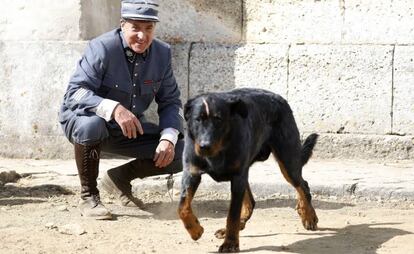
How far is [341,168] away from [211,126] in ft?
11.4

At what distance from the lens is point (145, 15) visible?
630cm

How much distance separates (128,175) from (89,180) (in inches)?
16.8

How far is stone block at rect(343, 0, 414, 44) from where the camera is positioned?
8.83 meters

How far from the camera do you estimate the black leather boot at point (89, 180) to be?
21.5 ft

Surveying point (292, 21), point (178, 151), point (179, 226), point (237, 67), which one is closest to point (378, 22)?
point (292, 21)

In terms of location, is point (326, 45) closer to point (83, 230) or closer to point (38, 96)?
point (38, 96)

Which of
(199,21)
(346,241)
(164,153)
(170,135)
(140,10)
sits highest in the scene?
(140,10)

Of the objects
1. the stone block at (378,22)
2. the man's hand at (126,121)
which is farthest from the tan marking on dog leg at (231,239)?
the stone block at (378,22)

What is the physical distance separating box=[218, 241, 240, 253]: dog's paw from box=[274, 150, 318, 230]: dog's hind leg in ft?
2.88

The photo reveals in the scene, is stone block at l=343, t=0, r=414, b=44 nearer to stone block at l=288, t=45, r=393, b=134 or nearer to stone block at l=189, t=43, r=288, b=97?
stone block at l=288, t=45, r=393, b=134

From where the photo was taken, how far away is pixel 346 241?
5.81 metres

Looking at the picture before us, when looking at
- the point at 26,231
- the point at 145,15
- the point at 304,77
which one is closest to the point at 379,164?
the point at 304,77

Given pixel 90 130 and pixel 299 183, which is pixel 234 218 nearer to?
pixel 299 183

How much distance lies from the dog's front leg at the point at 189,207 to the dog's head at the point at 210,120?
0.30 meters
